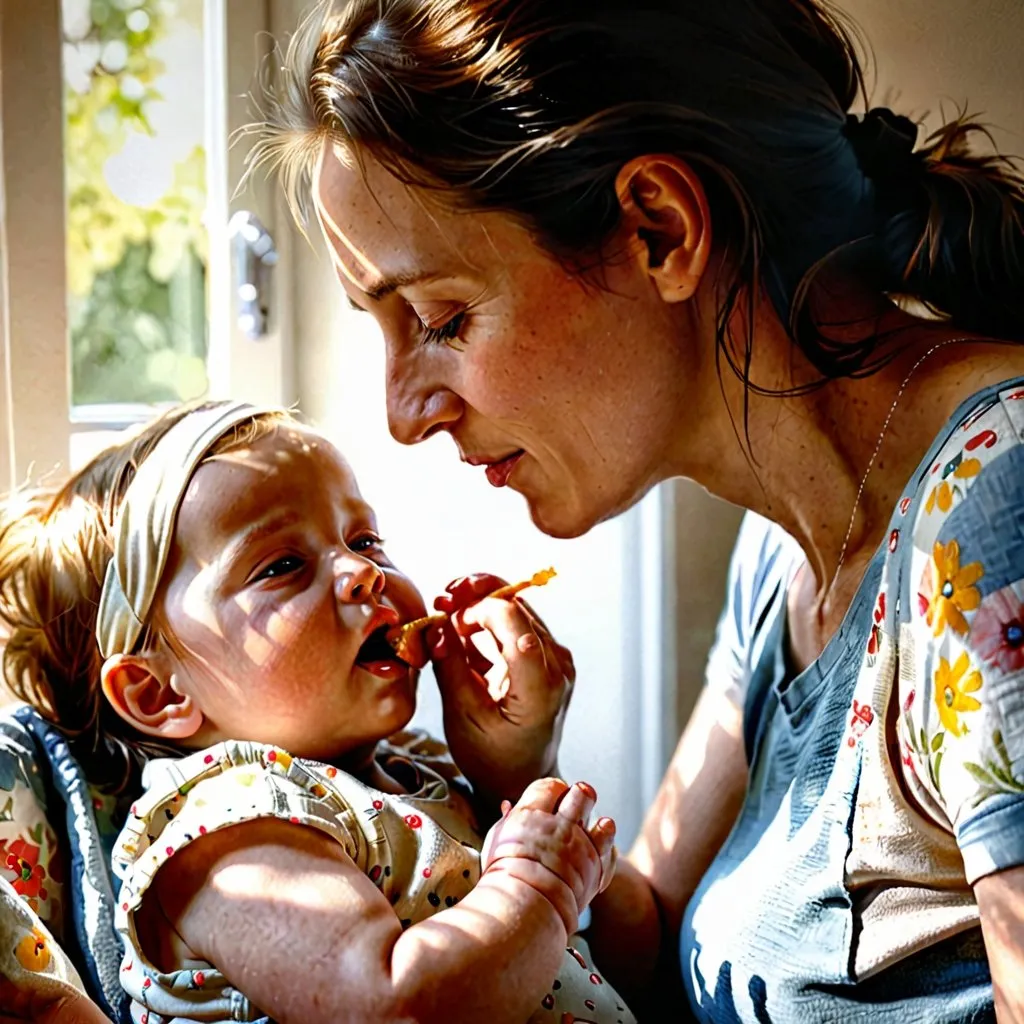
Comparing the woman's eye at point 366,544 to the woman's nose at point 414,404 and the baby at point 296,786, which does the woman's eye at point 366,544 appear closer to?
the baby at point 296,786

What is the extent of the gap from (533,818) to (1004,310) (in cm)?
54

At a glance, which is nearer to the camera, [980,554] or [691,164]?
[980,554]

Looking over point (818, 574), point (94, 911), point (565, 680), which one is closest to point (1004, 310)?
point (818, 574)

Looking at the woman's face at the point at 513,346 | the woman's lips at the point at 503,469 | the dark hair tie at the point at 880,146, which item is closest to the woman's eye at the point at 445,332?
the woman's face at the point at 513,346

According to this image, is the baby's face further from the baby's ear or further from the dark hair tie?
the dark hair tie

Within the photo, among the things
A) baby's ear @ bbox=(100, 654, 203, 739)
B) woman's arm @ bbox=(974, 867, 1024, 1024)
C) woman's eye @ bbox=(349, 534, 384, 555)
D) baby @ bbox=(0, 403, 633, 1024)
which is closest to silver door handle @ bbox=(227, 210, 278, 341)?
baby @ bbox=(0, 403, 633, 1024)

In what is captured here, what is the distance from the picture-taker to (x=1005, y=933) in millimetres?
782

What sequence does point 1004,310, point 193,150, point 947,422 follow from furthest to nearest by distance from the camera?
1. point 193,150
2. point 1004,310
3. point 947,422

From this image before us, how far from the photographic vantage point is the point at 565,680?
1280 mm

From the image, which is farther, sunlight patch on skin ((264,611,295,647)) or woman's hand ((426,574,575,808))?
woman's hand ((426,574,575,808))

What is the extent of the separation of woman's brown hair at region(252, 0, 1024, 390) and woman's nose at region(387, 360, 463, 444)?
0.52 feet

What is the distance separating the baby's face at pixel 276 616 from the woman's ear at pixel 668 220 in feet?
1.20

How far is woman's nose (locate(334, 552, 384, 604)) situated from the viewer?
1.13m

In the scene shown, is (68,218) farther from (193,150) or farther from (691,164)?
(691,164)
